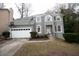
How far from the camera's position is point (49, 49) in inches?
126

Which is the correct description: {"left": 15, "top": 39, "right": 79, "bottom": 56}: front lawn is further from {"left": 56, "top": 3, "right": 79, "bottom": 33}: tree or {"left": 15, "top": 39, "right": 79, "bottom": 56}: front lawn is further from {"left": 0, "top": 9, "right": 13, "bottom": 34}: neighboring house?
{"left": 0, "top": 9, "right": 13, "bottom": 34}: neighboring house

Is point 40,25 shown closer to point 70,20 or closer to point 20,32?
point 20,32

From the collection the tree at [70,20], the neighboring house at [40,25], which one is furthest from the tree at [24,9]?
the tree at [70,20]

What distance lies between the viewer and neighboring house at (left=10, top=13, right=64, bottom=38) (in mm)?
3242

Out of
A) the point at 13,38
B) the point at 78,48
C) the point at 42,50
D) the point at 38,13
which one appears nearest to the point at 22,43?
the point at 13,38

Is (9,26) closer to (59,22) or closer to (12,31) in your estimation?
(12,31)

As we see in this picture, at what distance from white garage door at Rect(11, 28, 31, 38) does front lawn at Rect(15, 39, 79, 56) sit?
0.20 metres

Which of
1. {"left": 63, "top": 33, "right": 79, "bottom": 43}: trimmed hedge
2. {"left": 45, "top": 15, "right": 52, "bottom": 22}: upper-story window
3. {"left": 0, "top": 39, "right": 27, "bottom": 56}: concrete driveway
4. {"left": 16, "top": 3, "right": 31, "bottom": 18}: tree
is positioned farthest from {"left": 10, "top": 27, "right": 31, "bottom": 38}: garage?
{"left": 63, "top": 33, "right": 79, "bottom": 43}: trimmed hedge

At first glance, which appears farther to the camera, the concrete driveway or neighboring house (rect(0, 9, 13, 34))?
neighboring house (rect(0, 9, 13, 34))

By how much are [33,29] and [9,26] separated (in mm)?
463

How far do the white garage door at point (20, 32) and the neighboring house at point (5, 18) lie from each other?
0.15 meters

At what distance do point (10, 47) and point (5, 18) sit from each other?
57 cm

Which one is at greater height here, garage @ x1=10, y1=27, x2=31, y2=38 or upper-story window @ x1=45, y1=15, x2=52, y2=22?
upper-story window @ x1=45, y1=15, x2=52, y2=22

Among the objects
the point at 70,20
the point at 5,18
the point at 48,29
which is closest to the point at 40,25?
the point at 48,29
